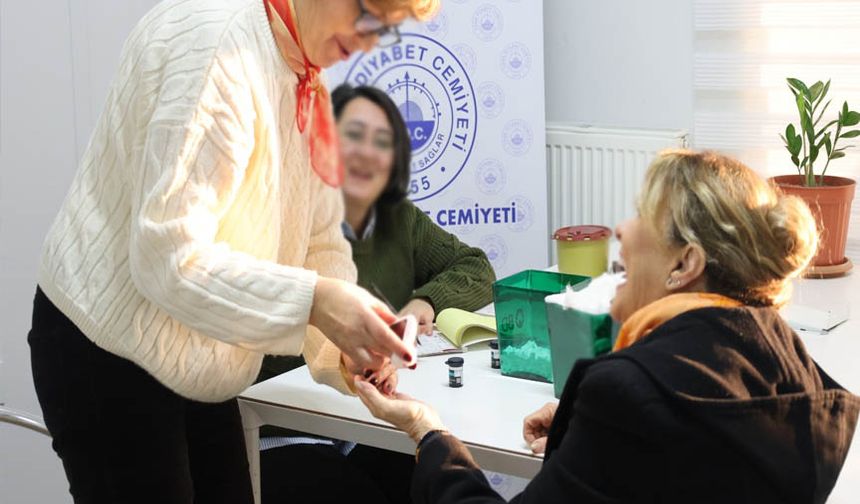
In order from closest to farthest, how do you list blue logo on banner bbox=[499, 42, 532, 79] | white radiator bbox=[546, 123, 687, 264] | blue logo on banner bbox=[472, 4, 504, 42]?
1. white radiator bbox=[546, 123, 687, 264]
2. blue logo on banner bbox=[472, 4, 504, 42]
3. blue logo on banner bbox=[499, 42, 532, 79]

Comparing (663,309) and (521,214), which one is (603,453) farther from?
(521,214)

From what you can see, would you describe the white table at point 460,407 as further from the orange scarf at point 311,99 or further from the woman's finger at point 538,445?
the orange scarf at point 311,99

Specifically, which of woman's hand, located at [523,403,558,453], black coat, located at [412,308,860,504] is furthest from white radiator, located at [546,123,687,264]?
woman's hand, located at [523,403,558,453]

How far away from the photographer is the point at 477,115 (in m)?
1.30

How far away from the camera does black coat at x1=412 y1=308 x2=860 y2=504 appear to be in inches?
38.0

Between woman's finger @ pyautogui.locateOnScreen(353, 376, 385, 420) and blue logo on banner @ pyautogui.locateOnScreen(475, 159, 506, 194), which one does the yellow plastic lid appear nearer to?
woman's finger @ pyautogui.locateOnScreen(353, 376, 385, 420)

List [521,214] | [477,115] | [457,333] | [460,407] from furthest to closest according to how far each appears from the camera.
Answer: [521,214], [457,333], [460,407], [477,115]

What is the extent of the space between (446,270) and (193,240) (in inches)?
12.1

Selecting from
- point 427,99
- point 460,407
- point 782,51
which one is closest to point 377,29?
point 427,99

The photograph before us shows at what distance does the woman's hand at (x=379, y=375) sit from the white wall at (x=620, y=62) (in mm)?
1025

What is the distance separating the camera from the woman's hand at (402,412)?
1.22 m

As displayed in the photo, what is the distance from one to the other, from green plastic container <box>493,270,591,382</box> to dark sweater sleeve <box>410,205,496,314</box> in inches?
1.3

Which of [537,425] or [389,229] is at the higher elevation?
[389,229]

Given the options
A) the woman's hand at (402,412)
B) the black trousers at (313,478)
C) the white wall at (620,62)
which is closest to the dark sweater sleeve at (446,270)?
the woman's hand at (402,412)
